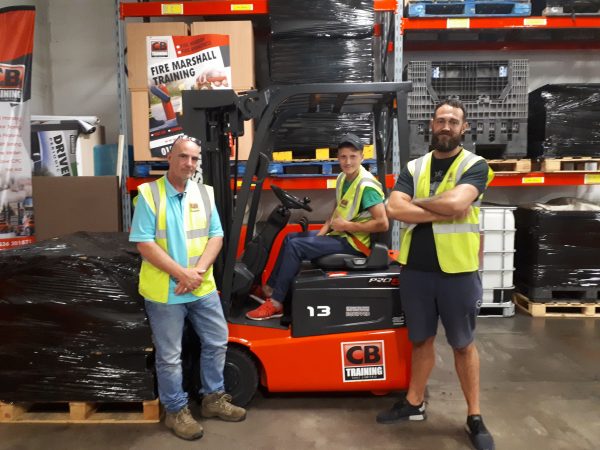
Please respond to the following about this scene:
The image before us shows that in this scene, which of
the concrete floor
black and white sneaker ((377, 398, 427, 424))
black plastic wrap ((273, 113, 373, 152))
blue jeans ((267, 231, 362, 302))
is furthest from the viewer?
black plastic wrap ((273, 113, 373, 152))

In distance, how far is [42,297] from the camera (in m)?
3.10

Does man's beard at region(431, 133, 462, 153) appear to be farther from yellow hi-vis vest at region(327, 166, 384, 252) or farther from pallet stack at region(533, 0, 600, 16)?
pallet stack at region(533, 0, 600, 16)

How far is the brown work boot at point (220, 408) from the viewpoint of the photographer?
3.19 meters

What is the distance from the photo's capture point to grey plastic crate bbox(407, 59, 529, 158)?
5500 mm

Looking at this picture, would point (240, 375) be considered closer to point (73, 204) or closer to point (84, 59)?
point (73, 204)

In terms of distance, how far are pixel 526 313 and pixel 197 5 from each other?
5.42 m

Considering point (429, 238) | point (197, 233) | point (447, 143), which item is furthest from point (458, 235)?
point (197, 233)

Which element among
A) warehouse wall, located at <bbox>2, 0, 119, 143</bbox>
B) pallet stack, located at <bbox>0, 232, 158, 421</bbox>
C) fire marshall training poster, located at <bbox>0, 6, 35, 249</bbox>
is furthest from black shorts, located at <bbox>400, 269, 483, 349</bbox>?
warehouse wall, located at <bbox>2, 0, 119, 143</bbox>

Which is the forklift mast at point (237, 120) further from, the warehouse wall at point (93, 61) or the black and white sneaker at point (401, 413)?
the warehouse wall at point (93, 61)

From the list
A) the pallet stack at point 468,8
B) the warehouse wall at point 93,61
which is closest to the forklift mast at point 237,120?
the pallet stack at point 468,8

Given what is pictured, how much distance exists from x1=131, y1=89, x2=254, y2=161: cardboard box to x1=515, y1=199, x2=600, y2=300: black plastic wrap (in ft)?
11.9

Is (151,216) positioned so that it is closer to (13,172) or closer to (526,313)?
(13,172)

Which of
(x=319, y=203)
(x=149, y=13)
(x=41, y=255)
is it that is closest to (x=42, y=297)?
(x=41, y=255)

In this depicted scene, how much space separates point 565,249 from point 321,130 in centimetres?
328
